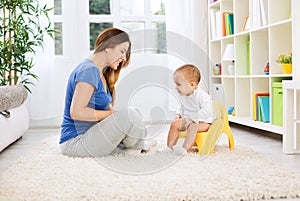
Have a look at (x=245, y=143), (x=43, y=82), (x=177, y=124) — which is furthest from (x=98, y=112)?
(x=43, y=82)

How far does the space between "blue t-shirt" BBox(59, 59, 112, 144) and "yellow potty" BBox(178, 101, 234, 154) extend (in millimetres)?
470

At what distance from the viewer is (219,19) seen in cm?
359

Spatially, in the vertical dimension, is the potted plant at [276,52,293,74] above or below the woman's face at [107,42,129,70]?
below

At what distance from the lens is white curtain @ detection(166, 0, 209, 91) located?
3.82 m

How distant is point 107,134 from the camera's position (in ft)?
6.82

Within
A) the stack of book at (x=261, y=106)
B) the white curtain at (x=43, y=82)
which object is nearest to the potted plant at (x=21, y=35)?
the white curtain at (x=43, y=82)

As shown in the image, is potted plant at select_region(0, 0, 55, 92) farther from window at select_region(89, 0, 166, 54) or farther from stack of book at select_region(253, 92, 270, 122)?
stack of book at select_region(253, 92, 270, 122)

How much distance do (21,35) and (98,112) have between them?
4.86 feet

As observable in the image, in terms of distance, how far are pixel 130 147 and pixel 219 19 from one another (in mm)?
1779

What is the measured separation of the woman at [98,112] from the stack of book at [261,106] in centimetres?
102

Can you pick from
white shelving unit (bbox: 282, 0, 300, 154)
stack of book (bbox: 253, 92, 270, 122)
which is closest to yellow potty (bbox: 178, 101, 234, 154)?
white shelving unit (bbox: 282, 0, 300, 154)

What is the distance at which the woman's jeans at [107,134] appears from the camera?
6.81 ft

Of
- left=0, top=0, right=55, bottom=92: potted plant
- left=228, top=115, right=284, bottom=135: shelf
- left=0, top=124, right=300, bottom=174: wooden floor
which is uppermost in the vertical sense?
left=0, top=0, right=55, bottom=92: potted plant

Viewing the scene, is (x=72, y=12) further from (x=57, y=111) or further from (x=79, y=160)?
(x=79, y=160)
